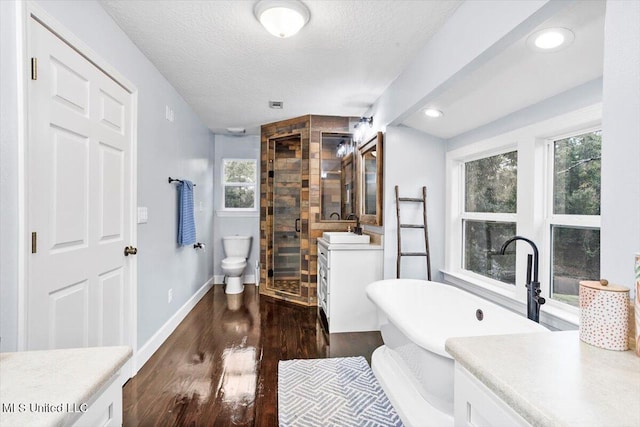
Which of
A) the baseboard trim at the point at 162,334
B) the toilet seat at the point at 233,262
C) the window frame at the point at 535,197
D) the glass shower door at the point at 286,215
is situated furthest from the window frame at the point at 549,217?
the toilet seat at the point at 233,262

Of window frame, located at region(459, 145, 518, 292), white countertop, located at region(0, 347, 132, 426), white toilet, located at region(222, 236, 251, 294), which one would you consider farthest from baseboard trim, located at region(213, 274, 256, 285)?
white countertop, located at region(0, 347, 132, 426)

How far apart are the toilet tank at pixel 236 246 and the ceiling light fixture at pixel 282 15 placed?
350 centimetres

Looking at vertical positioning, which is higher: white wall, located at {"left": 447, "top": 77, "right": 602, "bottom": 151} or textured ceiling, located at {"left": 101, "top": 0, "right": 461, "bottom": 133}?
textured ceiling, located at {"left": 101, "top": 0, "right": 461, "bottom": 133}

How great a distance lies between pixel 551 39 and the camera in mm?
1558

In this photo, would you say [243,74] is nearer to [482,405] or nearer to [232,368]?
[232,368]

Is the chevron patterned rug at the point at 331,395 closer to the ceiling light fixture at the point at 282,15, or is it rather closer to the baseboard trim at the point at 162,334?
the baseboard trim at the point at 162,334

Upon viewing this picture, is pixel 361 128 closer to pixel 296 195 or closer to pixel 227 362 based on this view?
pixel 296 195

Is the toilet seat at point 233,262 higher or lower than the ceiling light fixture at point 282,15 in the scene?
lower

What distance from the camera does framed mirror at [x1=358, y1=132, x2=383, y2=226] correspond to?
3.29 metres

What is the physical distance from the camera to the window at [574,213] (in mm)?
1810

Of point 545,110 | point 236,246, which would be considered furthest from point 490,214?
point 236,246

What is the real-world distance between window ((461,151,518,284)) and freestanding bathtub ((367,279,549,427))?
0.46m

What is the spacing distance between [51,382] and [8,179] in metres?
0.97

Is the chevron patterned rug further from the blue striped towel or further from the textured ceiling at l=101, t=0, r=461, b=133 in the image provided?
the textured ceiling at l=101, t=0, r=461, b=133
